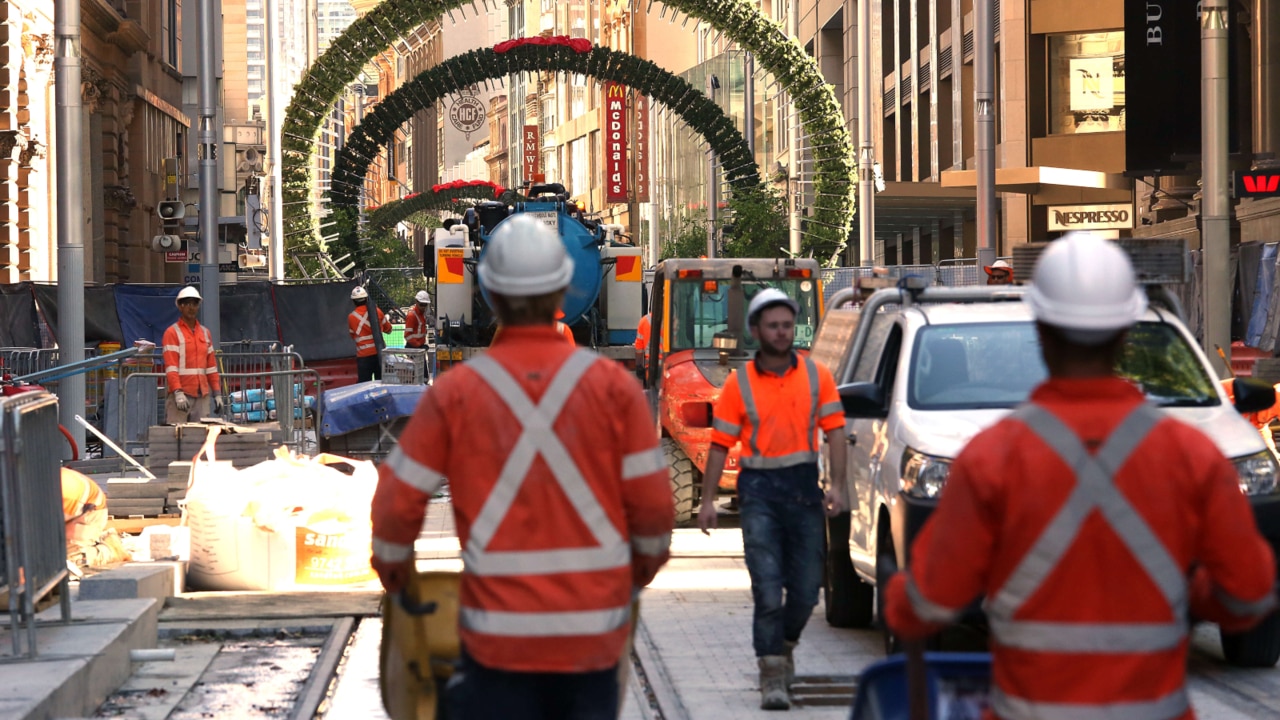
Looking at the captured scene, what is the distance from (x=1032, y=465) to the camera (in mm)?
3615

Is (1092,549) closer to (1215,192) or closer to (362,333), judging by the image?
(1215,192)

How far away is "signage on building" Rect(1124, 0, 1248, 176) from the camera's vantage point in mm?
36781

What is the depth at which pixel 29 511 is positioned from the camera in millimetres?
8570

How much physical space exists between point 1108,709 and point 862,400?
572 centimetres

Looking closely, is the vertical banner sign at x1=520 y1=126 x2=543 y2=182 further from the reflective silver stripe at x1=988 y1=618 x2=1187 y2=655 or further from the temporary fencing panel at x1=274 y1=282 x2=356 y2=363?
the reflective silver stripe at x1=988 y1=618 x2=1187 y2=655

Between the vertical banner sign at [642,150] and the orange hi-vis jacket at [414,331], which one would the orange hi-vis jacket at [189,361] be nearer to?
the orange hi-vis jacket at [414,331]

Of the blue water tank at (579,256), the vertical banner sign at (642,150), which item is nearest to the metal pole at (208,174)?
the blue water tank at (579,256)

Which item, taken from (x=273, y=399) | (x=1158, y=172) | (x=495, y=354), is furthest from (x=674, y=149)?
(x=495, y=354)

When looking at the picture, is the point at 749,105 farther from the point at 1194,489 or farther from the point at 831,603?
the point at 1194,489

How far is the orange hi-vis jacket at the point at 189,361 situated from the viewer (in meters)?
18.9

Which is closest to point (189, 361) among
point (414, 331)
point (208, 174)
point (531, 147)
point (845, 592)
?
point (208, 174)

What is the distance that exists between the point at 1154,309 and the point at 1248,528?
6.52 metres

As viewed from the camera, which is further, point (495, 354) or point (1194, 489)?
point (495, 354)

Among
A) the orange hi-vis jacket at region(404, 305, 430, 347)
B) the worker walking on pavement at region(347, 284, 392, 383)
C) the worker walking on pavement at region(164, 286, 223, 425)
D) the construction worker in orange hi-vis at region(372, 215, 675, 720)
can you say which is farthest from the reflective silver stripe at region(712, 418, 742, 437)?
the orange hi-vis jacket at region(404, 305, 430, 347)
